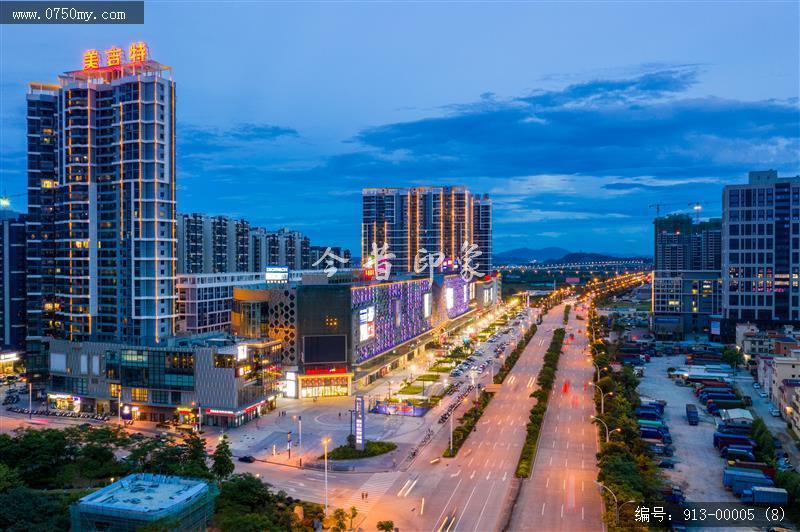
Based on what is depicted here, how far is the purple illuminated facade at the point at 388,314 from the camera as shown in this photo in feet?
279

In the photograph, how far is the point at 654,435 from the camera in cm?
6259

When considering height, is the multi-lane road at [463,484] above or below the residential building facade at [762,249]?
below

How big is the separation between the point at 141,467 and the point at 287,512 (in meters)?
14.1

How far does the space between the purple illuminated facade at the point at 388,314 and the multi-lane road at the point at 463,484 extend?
21148 millimetres

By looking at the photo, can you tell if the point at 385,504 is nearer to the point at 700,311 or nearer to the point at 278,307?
the point at 278,307

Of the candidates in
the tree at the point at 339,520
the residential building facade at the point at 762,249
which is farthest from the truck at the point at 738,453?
the residential building facade at the point at 762,249

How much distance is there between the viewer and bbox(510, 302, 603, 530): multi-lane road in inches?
1718

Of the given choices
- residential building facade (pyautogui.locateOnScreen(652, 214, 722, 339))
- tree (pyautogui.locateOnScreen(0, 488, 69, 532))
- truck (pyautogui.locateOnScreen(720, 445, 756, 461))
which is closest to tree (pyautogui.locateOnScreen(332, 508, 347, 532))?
tree (pyautogui.locateOnScreen(0, 488, 69, 532))

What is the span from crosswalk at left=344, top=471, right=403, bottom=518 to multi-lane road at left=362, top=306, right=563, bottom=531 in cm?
40

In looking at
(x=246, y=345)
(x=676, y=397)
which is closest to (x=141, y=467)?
(x=246, y=345)

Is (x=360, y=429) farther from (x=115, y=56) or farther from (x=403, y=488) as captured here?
(x=115, y=56)

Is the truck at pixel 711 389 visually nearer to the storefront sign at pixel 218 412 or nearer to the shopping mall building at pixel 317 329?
the shopping mall building at pixel 317 329

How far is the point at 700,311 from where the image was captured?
139 meters

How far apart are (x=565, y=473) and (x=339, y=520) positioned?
844 inches
